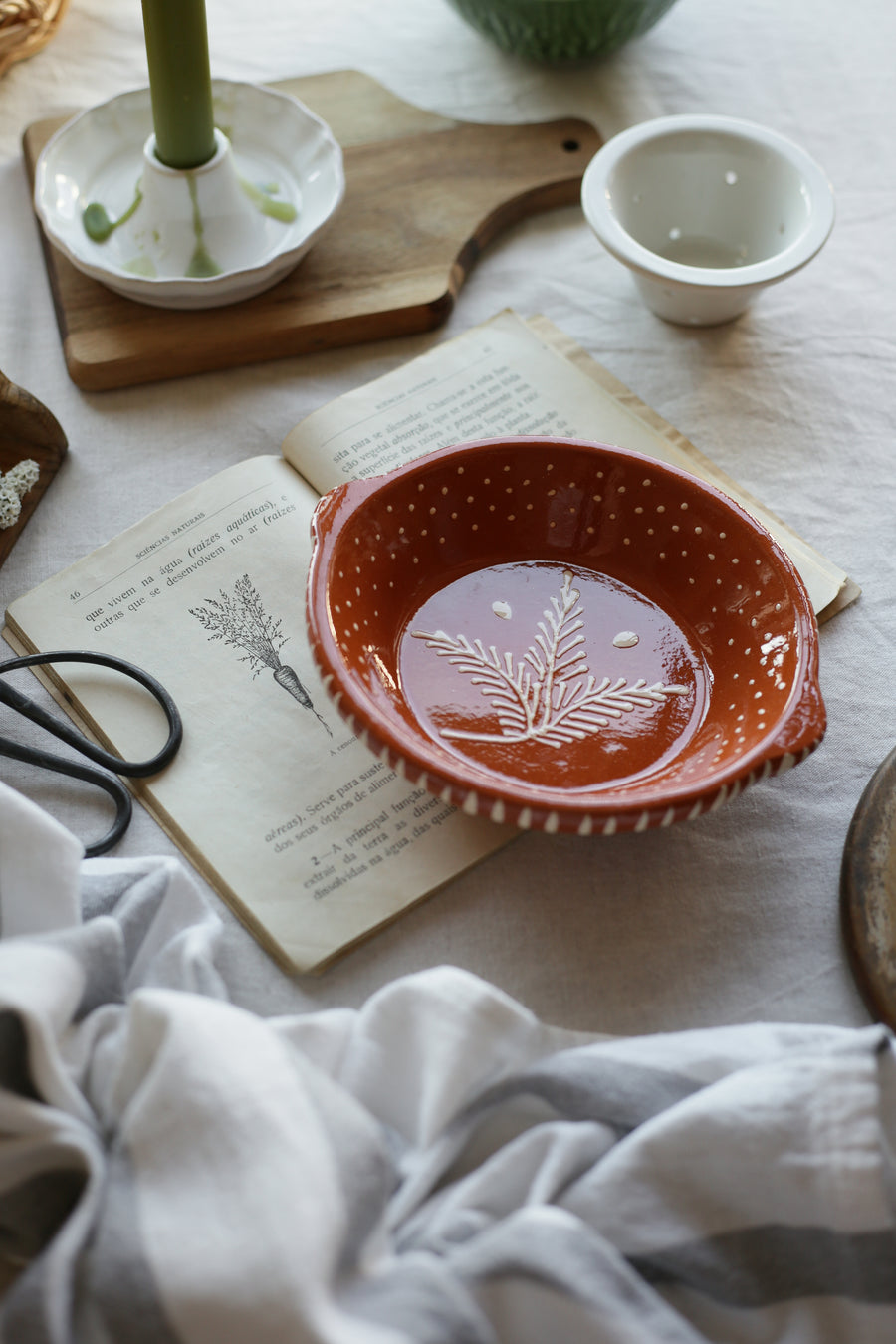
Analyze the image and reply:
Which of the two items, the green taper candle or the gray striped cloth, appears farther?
the green taper candle

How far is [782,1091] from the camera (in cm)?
32

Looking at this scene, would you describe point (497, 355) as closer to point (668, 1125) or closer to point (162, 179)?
point (162, 179)

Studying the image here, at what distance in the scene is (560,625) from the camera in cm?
47

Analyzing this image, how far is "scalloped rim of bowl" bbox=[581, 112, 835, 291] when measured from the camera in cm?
55

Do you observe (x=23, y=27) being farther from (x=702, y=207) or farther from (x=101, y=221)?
(x=702, y=207)

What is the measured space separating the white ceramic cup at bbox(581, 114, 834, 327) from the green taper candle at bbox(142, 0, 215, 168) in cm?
19

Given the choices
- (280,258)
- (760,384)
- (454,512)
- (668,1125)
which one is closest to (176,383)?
(280,258)

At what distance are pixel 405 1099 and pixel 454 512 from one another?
0.81ft

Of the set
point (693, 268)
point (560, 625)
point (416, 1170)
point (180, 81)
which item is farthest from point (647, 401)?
point (416, 1170)

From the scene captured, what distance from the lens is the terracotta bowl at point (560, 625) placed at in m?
0.41

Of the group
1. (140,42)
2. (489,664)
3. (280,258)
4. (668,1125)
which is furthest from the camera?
(140,42)

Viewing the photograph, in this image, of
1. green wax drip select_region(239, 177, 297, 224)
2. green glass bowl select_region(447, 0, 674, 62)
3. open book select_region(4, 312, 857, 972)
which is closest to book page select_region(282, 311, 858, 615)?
open book select_region(4, 312, 857, 972)

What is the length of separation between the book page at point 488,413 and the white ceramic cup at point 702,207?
0.06m

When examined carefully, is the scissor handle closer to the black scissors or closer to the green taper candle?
the black scissors
